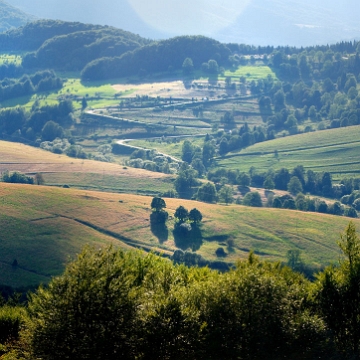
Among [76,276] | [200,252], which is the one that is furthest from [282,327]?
[200,252]

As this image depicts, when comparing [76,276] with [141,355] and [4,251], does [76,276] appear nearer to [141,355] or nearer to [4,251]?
[141,355]

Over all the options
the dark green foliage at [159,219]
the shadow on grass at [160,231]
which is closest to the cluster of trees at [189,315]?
the shadow on grass at [160,231]

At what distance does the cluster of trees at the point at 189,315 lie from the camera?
153 ft

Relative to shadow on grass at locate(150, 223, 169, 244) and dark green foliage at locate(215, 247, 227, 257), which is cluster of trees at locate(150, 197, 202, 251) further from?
dark green foliage at locate(215, 247, 227, 257)

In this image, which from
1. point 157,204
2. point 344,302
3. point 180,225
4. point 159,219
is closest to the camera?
point 344,302

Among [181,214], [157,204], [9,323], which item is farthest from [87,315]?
[157,204]

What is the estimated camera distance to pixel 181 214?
592ft

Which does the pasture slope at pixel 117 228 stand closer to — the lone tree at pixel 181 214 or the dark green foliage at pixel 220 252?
the dark green foliage at pixel 220 252

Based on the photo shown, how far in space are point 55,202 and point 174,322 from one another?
127047mm

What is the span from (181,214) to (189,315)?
129 metres

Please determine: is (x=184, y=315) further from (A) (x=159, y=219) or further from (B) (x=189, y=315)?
(A) (x=159, y=219)

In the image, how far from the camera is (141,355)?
4922cm

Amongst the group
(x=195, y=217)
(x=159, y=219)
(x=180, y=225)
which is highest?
(x=195, y=217)

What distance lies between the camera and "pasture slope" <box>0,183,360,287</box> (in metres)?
143
